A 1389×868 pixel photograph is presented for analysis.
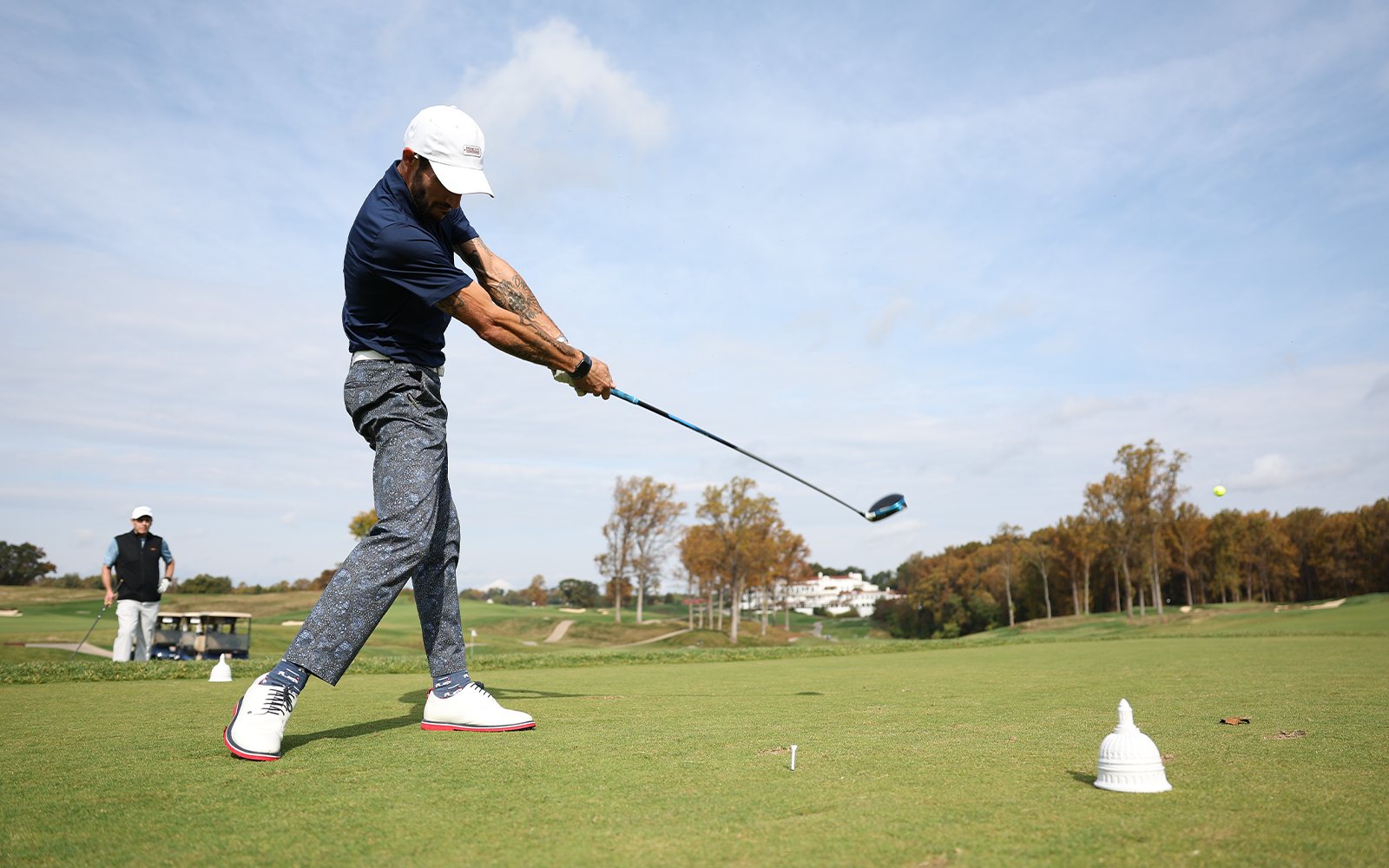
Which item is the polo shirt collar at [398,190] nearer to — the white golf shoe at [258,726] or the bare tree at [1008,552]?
the white golf shoe at [258,726]

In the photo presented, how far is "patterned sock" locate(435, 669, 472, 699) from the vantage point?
3709mm

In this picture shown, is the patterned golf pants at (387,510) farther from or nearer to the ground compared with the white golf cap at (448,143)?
nearer to the ground

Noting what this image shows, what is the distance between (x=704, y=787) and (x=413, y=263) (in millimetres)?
2310

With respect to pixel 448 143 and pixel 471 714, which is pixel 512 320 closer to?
pixel 448 143

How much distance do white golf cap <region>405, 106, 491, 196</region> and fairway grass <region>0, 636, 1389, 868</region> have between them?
2.31 meters

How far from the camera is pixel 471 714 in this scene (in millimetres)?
3607

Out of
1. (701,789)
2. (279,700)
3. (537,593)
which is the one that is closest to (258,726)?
(279,700)

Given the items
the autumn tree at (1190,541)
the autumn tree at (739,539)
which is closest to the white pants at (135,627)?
the autumn tree at (739,539)

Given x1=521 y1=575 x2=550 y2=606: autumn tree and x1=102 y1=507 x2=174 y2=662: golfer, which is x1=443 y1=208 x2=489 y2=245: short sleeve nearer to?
x1=102 y1=507 x2=174 y2=662: golfer

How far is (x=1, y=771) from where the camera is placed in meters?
2.57

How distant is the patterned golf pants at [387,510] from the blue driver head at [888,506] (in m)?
4.60

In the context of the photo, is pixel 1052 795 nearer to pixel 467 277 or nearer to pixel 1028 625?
pixel 467 277

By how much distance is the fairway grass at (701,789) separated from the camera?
1.65 meters

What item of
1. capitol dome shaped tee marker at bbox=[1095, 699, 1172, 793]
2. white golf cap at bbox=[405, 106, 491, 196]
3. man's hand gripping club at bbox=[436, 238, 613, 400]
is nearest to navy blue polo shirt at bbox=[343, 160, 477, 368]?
man's hand gripping club at bbox=[436, 238, 613, 400]
